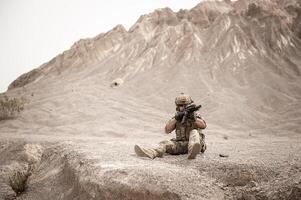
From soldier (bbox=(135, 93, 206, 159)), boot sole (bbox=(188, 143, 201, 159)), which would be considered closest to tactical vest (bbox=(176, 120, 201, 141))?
soldier (bbox=(135, 93, 206, 159))

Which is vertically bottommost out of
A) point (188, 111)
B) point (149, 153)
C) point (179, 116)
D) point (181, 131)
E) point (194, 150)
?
point (149, 153)

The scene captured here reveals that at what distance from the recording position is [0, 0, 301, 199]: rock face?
5.59 m

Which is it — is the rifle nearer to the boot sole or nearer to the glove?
the glove

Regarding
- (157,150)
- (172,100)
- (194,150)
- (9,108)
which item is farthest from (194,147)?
(172,100)

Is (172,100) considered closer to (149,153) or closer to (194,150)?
(149,153)

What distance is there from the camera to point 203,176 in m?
5.56

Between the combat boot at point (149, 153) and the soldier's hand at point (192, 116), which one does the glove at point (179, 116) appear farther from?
the combat boot at point (149, 153)

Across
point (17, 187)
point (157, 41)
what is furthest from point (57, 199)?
point (157, 41)

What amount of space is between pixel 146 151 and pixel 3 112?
57.1 feet

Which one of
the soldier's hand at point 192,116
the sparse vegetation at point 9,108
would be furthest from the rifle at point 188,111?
the sparse vegetation at point 9,108

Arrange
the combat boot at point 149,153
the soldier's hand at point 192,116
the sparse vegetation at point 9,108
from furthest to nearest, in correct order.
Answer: the sparse vegetation at point 9,108
the soldier's hand at point 192,116
the combat boot at point 149,153

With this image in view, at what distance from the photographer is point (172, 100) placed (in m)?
30.3

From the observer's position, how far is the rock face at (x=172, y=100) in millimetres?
5586

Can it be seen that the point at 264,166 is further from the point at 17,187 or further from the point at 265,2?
the point at 265,2
